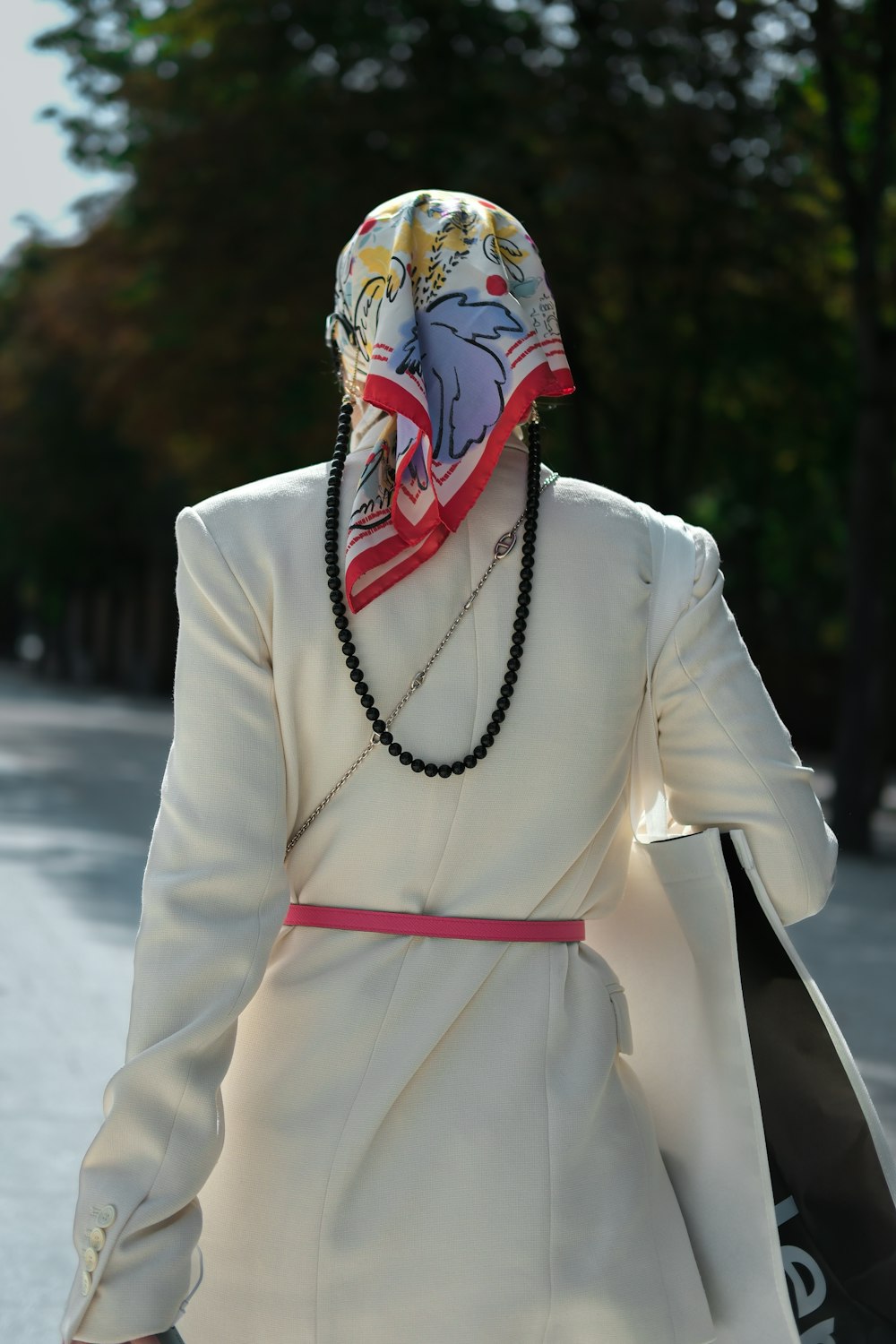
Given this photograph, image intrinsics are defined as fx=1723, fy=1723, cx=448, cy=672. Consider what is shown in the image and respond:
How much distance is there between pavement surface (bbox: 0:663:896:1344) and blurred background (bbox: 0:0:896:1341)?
6 cm

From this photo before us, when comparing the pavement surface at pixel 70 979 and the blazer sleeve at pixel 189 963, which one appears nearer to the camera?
the blazer sleeve at pixel 189 963

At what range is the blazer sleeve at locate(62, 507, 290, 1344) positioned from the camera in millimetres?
1680

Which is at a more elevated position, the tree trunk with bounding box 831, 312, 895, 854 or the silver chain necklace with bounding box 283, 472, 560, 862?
the silver chain necklace with bounding box 283, 472, 560, 862

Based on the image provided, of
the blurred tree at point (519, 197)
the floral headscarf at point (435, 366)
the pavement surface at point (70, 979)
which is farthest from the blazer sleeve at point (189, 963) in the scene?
the blurred tree at point (519, 197)

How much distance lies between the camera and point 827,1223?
1829mm

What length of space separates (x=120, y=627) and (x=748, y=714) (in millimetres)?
45939

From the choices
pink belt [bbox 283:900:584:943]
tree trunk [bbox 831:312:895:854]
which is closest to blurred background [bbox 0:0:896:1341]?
tree trunk [bbox 831:312:895:854]

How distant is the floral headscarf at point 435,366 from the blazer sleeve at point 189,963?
162 millimetres

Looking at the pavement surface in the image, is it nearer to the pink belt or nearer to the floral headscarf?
the pink belt

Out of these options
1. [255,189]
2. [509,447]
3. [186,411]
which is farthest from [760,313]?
[509,447]

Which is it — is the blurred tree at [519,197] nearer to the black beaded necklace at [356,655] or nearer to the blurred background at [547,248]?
the blurred background at [547,248]

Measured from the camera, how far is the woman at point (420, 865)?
1.75m

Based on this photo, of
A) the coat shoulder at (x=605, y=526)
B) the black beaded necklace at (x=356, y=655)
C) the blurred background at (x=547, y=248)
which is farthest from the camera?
the blurred background at (x=547, y=248)

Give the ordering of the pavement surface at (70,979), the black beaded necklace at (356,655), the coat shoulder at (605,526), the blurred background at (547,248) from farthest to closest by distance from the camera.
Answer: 1. the blurred background at (547,248)
2. the pavement surface at (70,979)
3. the coat shoulder at (605,526)
4. the black beaded necklace at (356,655)
